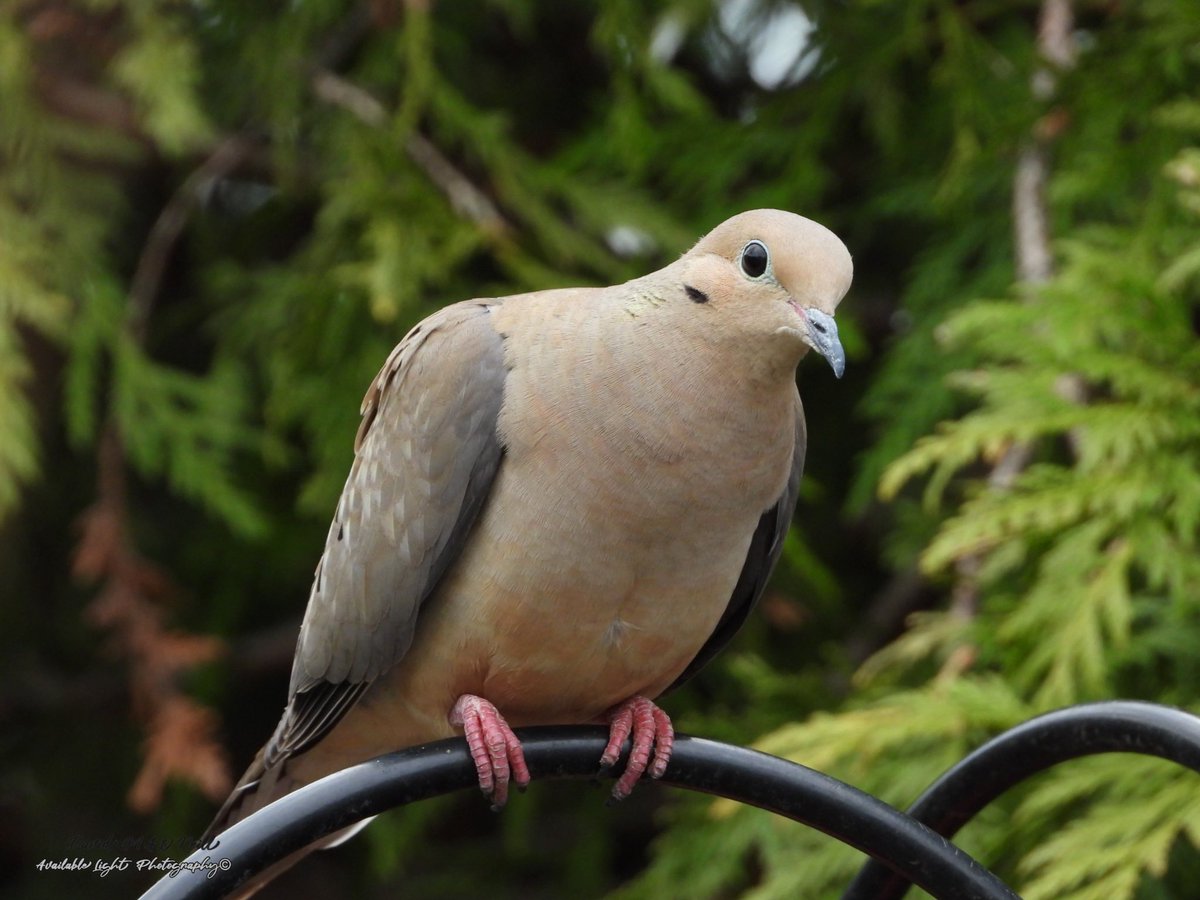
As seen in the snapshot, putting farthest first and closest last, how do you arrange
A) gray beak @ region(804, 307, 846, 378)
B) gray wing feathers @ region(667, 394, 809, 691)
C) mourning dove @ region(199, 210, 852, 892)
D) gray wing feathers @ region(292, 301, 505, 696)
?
gray wing feathers @ region(667, 394, 809, 691), gray wing feathers @ region(292, 301, 505, 696), mourning dove @ region(199, 210, 852, 892), gray beak @ region(804, 307, 846, 378)

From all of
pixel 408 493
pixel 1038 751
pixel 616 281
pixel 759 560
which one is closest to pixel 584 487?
pixel 408 493

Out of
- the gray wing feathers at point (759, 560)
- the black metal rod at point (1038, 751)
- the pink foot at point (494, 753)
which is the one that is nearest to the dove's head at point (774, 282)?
the gray wing feathers at point (759, 560)

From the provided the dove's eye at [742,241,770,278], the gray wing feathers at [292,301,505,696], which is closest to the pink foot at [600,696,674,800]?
the gray wing feathers at [292,301,505,696]

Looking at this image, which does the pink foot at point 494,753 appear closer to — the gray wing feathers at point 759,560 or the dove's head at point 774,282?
the gray wing feathers at point 759,560

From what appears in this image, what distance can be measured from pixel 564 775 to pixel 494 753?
101 millimetres

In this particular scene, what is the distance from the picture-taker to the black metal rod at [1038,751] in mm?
1727

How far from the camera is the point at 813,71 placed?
3814mm

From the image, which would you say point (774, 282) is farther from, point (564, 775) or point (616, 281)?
point (616, 281)

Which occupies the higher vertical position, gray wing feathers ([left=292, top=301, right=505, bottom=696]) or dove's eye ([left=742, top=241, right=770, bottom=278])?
dove's eye ([left=742, top=241, right=770, bottom=278])

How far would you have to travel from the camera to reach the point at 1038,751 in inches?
74.5

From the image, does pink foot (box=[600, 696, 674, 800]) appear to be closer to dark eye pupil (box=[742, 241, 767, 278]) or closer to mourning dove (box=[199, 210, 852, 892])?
mourning dove (box=[199, 210, 852, 892])

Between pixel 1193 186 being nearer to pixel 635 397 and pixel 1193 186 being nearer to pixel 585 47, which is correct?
pixel 635 397

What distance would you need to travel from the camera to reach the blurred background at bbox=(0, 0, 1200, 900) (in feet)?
8.71

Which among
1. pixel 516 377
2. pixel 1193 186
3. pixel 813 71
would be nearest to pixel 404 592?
pixel 516 377
